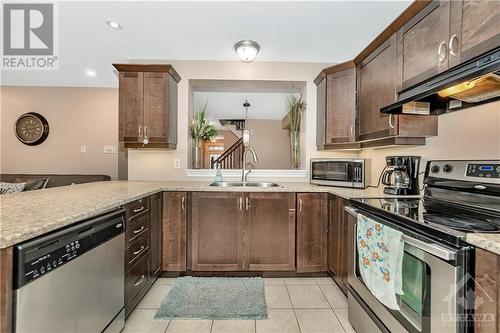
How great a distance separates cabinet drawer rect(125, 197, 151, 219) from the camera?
1712mm

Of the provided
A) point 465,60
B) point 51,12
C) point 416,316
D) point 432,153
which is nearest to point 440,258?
point 416,316

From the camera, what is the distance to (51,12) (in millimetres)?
2186

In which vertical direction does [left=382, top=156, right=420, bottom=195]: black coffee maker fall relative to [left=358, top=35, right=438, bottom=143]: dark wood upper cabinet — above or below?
below

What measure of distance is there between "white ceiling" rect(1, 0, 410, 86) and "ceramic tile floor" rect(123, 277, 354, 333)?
2.50m

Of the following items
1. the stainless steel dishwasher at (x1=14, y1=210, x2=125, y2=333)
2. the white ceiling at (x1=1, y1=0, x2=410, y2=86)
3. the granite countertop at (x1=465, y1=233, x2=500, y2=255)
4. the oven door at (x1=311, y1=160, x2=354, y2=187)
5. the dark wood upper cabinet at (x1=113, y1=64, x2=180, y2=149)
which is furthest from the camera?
the dark wood upper cabinet at (x1=113, y1=64, x2=180, y2=149)

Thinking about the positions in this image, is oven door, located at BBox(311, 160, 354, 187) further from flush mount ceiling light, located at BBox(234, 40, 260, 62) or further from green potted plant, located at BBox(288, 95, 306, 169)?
flush mount ceiling light, located at BBox(234, 40, 260, 62)

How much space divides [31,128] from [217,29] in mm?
4180

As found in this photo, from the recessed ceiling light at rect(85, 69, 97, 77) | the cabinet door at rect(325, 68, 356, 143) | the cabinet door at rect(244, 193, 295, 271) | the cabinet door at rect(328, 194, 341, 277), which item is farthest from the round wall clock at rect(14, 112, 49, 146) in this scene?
the cabinet door at rect(328, 194, 341, 277)

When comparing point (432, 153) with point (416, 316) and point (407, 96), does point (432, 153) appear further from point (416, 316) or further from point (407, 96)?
point (416, 316)

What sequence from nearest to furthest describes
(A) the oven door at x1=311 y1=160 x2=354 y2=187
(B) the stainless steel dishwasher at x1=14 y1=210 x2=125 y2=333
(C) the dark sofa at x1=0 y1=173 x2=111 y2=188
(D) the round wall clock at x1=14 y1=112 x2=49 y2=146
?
(B) the stainless steel dishwasher at x1=14 y1=210 x2=125 y2=333, (A) the oven door at x1=311 y1=160 x2=354 y2=187, (C) the dark sofa at x1=0 y1=173 x2=111 y2=188, (D) the round wall clock at x1=14 y1=112 x2=49 y2=146

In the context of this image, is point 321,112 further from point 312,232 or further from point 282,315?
point 282,315

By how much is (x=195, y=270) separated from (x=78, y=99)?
12.8 feet

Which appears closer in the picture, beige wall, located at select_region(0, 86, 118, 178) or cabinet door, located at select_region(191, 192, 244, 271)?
cabinet door, located at select_region(191, 192, 244, 271)

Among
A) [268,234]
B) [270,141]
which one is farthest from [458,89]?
[270,141]
